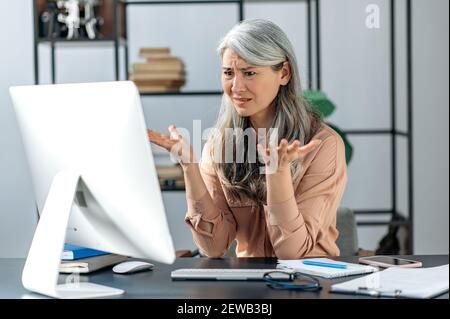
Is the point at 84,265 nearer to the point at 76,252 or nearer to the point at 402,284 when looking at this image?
the point at 76,252

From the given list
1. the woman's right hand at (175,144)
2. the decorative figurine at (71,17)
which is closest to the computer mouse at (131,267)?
the woman's right hand at (175,144)

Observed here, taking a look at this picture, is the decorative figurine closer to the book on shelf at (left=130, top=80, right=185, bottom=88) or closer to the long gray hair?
the book on shelf at (left=130, top=80, right=185, bottom=88)

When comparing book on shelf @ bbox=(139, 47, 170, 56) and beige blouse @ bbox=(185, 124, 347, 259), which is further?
book on shelf @ bbox=(139, 47, 170, 56)

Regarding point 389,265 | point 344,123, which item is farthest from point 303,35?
point 389,265

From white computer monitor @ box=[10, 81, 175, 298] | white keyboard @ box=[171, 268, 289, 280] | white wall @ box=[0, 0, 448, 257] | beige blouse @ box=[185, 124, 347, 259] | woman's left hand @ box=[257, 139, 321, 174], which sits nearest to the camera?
white computer monitor @ box=[10, 81, 175, 298]

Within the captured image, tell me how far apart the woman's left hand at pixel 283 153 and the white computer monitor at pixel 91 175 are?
0.41m

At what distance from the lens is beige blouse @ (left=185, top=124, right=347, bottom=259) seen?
7.34 ft

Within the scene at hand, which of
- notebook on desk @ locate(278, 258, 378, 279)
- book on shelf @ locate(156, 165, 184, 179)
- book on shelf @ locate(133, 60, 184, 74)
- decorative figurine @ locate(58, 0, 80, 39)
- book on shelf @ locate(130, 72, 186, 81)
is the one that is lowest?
book on shelf @ locate(156, 165, 184, 179)

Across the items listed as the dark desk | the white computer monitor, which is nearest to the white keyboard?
the dark desk

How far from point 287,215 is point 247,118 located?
41 cm

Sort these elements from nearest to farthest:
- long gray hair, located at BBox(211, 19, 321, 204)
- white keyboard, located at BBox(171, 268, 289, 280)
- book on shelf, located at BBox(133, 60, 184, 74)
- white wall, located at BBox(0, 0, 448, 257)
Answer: white keyboard, located at BBox(171, 268, 289, 280), long gray hair, located at BBox(211, 19, 321, 204), book on shelf, located at BBox(133, 60, 184, 74), white wall, located at BBox(0, 0, 448, 257)
